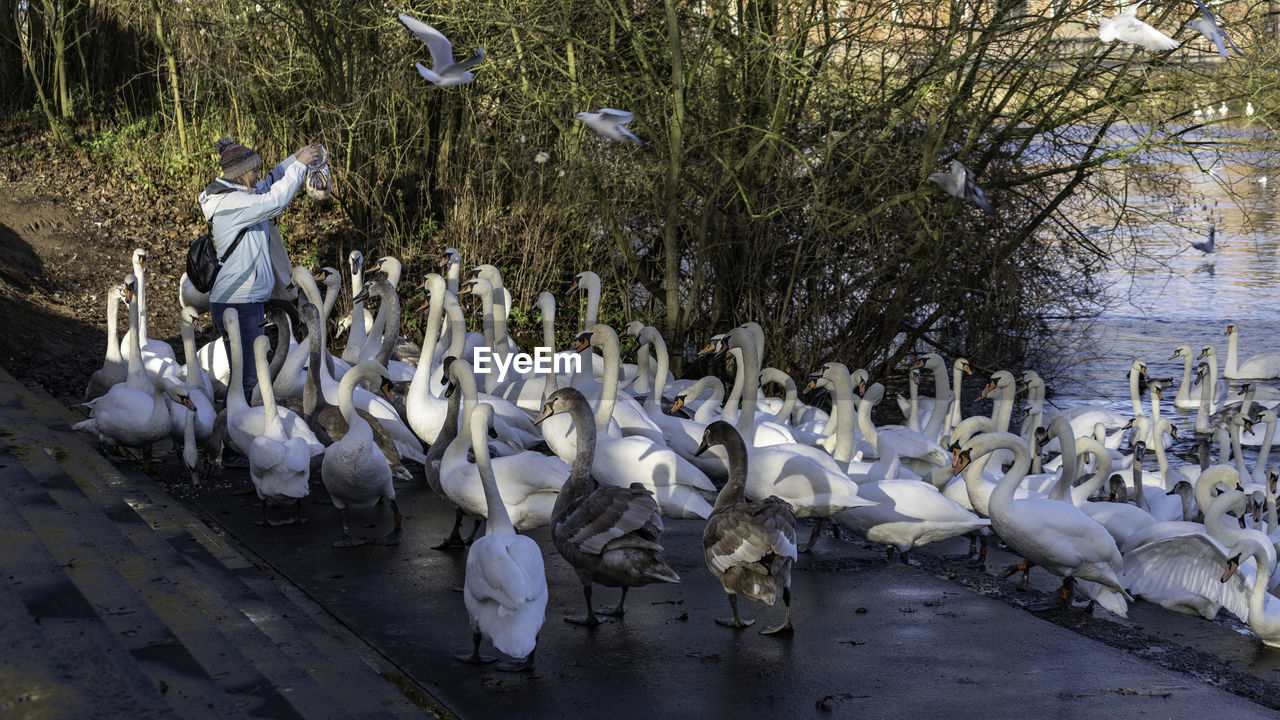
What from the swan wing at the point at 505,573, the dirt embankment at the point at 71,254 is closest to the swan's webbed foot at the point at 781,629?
the swan wing at the point at 505,573

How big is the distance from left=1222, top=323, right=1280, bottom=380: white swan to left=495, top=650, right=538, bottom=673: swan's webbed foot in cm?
1242

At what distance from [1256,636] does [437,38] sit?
610 cm

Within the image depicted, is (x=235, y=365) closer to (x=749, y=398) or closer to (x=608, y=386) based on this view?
(x=608, y=386)

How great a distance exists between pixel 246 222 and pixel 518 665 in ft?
14.7

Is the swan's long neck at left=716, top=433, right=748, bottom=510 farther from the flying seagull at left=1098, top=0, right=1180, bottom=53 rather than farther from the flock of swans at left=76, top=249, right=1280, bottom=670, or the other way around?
the flying seagull at left=1098, top=0, right=1180, bottom=53

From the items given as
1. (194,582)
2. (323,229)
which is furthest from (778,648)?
(323,229)

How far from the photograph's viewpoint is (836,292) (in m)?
12.1

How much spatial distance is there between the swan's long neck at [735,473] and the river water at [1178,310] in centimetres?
621

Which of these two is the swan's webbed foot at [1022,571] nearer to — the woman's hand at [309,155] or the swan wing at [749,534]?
the swan wing at [749,534]

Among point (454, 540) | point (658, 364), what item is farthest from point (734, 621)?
point (658, 364)

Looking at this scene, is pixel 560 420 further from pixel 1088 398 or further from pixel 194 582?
pixel 1088 398

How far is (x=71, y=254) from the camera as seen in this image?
53.5 feet

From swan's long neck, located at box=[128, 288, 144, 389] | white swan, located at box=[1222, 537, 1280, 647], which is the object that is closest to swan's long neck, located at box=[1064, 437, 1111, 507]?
white swan, located at box=[1222, 537, 1280, 647]

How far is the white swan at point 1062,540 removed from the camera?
264 inches
